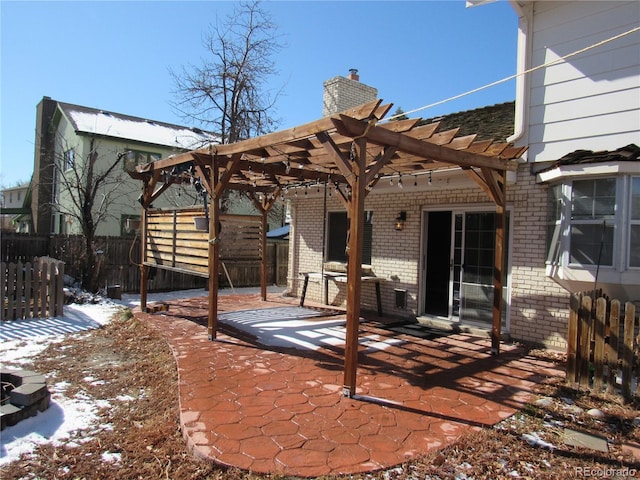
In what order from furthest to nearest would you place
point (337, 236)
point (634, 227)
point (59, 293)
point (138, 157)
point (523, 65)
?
point (138, 157) → point (337, 236) → point (59, 293) → point (523, 65) → point (634, 227)

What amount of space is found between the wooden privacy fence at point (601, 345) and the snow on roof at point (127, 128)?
14.3 m

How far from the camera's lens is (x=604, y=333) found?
4387 millimetres

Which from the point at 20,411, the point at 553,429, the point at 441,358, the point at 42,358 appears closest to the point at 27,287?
the point at 42,358

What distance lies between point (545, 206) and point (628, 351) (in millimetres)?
2542

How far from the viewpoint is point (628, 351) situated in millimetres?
4168

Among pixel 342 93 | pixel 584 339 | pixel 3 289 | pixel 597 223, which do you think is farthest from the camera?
pixel 342 93

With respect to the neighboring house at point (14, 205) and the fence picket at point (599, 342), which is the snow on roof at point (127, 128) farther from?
the fence picket at point (599, 342)

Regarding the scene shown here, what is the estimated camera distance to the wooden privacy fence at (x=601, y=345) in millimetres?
4188

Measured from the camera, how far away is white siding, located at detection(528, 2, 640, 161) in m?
5.34

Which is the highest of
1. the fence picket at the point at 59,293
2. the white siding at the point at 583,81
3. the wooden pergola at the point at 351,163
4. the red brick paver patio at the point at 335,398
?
the white siding at the point at 583,81

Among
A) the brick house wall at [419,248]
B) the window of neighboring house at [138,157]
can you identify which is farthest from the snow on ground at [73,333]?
the window of neighboring house at [138,157]

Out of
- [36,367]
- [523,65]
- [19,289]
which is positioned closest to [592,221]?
[523,65]

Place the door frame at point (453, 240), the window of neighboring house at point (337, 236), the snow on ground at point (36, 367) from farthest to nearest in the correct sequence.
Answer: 1. the window of neighboring house at point (337, 236)
2. the door frame at point (453, 240)
3. the snow on ground at point (36, 367)

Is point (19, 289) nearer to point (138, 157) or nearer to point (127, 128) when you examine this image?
point (138, 157)
